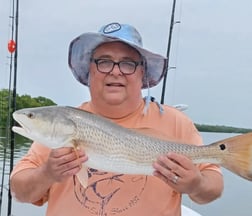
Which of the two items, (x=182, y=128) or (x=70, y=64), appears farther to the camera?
(x=70, y=64)

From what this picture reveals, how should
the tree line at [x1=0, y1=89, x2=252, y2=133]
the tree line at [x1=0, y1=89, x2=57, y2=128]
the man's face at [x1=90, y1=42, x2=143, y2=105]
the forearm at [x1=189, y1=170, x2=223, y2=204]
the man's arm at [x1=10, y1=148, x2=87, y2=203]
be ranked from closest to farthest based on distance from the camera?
the man's arm at [x1=10, y1=148, x2=87, y2=203], the forearm at [x1=189, y1=170, x2=223, y2=204], the man's face at [x1=90, y1=42, x2=143, y2=105], the tree line at [x1=0, y1=89, x2=252, y2=133], the tree line at [x1=0, y1=89, x2=57, y2=128]

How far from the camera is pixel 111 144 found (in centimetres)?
209

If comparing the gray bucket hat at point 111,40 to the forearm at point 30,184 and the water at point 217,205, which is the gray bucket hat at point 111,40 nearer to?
the forearm at point 30,184

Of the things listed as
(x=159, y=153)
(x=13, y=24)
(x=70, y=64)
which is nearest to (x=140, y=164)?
(x=159, y=153)

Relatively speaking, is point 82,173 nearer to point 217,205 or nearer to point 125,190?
point 125,190

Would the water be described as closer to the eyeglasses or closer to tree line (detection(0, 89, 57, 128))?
tree line (detection(0, 89, 57, 128))

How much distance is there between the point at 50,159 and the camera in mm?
2025

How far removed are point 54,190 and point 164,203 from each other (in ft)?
1.75

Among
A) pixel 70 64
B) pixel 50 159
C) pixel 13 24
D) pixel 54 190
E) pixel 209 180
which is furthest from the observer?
pixel 13 24

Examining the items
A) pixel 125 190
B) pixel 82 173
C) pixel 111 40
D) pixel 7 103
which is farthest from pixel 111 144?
pixel 7 103

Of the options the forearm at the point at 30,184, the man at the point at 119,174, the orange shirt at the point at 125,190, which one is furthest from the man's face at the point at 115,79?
the forearm at the point at 30,184

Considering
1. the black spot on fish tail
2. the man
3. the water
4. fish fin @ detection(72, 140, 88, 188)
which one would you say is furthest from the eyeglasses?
the water

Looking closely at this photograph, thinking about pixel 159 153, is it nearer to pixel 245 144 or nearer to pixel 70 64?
pixel 245 144

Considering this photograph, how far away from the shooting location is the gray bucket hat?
2.31 m
